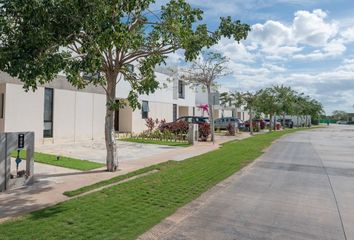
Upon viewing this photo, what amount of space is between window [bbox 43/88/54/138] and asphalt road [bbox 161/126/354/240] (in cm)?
1135

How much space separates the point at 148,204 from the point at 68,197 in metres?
1.82

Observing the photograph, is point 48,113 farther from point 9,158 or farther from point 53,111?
point 9,158

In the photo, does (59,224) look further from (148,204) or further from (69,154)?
(69,154)

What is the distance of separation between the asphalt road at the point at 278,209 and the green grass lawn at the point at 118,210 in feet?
1.82

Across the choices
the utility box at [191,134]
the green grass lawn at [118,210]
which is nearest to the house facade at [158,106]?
the utility box at [191,134]

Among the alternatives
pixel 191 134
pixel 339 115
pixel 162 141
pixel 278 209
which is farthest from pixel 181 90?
pixel 339 115

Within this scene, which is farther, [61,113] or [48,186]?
[61,113]

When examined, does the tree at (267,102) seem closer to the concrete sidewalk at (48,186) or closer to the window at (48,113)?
the window at (48,113)

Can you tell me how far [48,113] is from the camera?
18.7 m

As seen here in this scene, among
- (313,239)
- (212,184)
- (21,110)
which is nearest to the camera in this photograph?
(313,239)

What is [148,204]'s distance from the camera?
7078 mm

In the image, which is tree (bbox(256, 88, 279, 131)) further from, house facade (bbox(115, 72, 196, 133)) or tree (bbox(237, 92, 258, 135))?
house facade (bbox(115, 72, 196, 133))

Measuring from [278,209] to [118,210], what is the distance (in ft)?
9.95


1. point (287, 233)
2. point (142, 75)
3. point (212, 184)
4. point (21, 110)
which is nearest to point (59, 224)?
point (287, 233)
